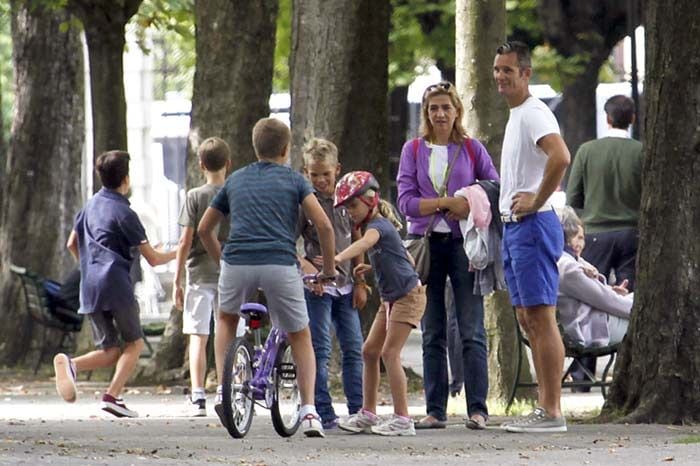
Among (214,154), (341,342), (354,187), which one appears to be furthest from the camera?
(214,154)

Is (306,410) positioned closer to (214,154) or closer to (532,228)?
(532,228)

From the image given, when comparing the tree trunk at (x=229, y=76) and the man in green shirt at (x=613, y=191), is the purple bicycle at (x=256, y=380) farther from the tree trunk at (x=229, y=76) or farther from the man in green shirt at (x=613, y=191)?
the tree trunk at (x=229, y=76)

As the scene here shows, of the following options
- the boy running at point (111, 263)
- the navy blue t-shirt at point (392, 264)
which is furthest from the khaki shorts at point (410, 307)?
the boy running at point (111, 263)

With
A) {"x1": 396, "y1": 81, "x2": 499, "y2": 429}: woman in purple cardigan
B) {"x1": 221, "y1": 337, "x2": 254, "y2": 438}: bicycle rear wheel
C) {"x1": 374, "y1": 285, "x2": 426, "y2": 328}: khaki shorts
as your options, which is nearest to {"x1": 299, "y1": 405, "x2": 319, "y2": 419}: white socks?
{"x1": 221, "y1": 337, "x2": 254, "y2": 438}: bicycle rear wheel

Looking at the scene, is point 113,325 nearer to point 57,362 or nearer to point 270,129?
point 57,362

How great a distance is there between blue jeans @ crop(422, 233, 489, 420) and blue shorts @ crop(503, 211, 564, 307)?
17.9 inches

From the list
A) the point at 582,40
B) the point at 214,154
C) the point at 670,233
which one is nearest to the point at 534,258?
the point at 670,233

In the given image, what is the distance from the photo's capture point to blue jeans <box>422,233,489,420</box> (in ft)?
41.0

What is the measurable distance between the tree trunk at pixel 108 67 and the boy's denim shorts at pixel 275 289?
9511 mm

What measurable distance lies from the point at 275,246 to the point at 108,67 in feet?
32.5

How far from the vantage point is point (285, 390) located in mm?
12789

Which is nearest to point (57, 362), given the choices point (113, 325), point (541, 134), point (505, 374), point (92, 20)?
point (113, 325)

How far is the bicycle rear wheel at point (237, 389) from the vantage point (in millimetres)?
11664

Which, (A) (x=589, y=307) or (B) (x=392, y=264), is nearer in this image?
(B) (x=392, y=264)
